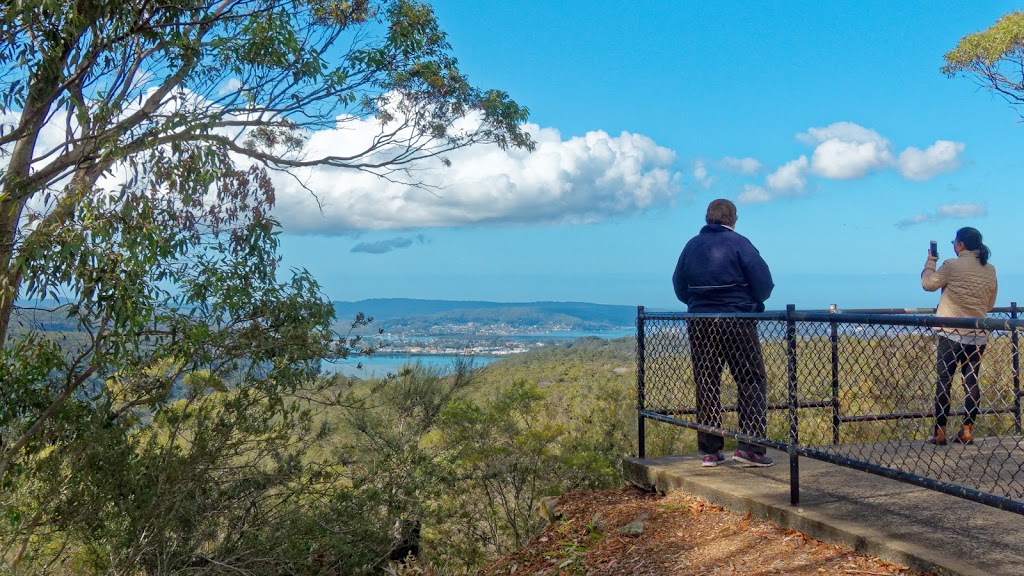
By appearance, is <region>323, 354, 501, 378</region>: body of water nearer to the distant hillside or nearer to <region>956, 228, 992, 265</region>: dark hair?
<region>956, 228, 992, 265</region>: dark hair

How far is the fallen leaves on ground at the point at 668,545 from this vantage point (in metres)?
3.90

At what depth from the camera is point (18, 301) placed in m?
7.05

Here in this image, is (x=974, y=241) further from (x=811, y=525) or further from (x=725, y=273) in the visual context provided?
(x=811, y=525)

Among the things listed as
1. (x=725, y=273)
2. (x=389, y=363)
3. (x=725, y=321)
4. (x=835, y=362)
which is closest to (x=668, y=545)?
(x=725, y=321)

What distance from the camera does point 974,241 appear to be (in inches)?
233

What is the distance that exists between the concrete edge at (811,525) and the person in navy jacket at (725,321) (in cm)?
38

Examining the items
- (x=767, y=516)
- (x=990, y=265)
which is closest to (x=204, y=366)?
(x=767, y=516)

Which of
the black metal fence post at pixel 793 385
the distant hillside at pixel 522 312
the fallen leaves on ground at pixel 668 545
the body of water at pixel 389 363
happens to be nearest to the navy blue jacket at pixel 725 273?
the black metal fence post at pixel 793 385

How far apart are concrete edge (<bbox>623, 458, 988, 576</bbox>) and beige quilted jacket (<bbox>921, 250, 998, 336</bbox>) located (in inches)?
96.2

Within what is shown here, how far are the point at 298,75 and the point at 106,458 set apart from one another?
16.1 ft

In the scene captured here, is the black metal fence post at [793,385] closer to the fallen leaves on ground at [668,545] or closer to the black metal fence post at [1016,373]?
the fallen leaves on ground at [668,545]

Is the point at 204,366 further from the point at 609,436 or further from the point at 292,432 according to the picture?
the point at 609,436

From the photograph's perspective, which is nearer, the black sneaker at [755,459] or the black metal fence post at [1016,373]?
the black sneaker at [755,459]

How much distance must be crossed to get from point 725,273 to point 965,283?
208 centimetres
